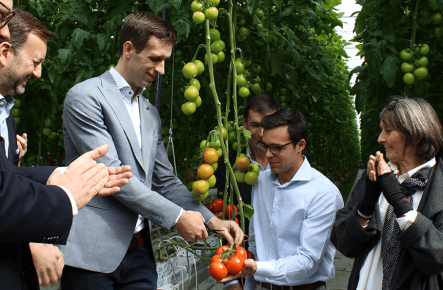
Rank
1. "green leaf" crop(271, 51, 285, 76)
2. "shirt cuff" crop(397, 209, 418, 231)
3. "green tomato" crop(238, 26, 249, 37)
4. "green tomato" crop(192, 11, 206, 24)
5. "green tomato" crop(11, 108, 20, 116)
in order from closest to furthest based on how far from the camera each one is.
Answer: "shirt cuff" crop(397, 209, 418, 231), "green tomato" crop(192, 11, 206, 24), "green tomato" crop(238, 26, 249, 37), "green leaf" crop(271, 51, 285, 76), "green tomato" crop(11, 108, 20, 116)

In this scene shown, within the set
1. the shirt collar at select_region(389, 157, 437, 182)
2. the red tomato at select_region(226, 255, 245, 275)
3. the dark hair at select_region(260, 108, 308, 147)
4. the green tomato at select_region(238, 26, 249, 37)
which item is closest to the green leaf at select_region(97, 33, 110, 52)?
the green tomato at select_region(238, 26, 249, 37)

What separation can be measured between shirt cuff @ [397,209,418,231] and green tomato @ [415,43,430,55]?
1582mm

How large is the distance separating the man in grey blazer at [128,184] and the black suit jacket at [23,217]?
51 cm

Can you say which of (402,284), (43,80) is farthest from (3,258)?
(43,80)

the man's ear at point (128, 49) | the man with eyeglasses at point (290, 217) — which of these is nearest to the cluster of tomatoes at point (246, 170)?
the man with eyeglasses at point (290, 217)

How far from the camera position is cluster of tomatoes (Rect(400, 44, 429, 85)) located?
266 centimetres

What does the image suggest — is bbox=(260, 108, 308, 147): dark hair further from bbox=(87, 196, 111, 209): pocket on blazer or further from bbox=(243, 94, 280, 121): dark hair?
bbox=(87, 196, 111, 209): pocket on blazer

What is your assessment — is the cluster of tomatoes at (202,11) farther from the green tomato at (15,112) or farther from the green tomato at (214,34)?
the green tomato at (15,112)

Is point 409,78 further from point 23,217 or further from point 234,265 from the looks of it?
point 23,217

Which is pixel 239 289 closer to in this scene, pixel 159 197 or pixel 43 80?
pixel 159 197

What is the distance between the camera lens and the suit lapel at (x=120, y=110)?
1.76 metres

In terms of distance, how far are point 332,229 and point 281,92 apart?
7.28ft

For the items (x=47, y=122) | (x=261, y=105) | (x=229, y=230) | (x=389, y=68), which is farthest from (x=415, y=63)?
(x=47, y=122)

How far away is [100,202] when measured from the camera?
1697 mm
